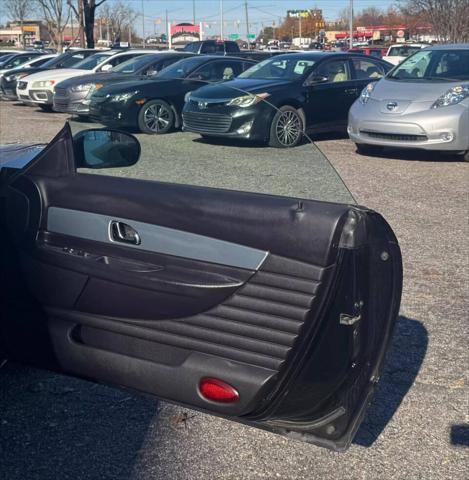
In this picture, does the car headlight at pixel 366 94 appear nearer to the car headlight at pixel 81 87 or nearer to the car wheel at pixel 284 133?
the car headlight at pixel 81 87

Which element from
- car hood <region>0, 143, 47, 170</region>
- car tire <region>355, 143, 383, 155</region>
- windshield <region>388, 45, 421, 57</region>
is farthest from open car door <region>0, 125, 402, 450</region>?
windshield <region>388, 45, 421, 57</region>

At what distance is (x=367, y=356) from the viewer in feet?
9.13

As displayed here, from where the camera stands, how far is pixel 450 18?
27141 mm

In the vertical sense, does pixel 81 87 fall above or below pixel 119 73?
below

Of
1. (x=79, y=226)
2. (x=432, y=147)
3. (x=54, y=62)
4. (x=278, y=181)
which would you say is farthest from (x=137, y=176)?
(x=54, y=62)

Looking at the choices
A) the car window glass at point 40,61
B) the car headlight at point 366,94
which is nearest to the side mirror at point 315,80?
the car headlight at point 366,94

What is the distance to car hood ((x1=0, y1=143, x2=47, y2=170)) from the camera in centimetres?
340

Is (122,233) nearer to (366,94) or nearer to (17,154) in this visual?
(17,154)

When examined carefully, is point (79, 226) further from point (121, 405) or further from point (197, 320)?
point (121, 405)

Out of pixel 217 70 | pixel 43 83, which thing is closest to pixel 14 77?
pixel 43 83

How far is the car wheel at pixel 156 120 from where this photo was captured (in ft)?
12.0

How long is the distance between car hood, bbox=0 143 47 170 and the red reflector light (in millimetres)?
1313

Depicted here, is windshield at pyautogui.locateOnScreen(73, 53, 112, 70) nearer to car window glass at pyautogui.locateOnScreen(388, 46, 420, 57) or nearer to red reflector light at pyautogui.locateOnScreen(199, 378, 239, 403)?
car window glass at pyautogui.locateOnScreen(388, 46, 420, 57)

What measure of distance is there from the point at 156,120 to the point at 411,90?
7570 mm
